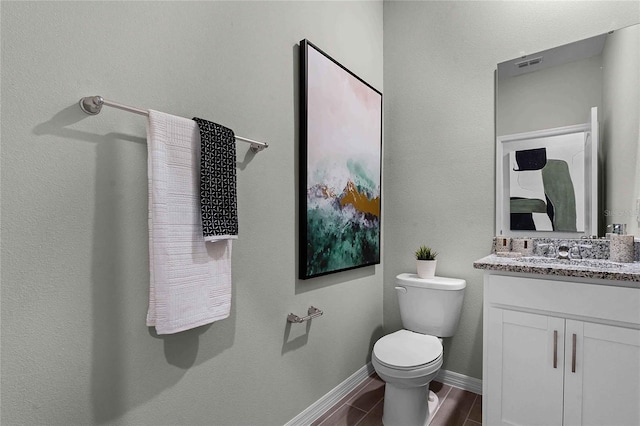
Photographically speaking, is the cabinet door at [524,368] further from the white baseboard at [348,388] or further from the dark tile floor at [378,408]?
the white baseboard at [348,388]

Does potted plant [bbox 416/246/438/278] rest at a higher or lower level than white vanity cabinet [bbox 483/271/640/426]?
higher

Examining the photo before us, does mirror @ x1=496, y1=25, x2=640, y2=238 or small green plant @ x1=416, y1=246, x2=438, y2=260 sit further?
small green plant @ x1=416, y1=246, x2=438, y2=260

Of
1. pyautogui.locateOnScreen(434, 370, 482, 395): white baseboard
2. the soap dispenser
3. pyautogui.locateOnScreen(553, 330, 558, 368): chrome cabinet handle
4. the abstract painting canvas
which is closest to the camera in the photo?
pyautogui.locateOnScreen(553, 330, 558, 368): chrome cabinet handle

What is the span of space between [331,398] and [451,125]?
1.89 metres

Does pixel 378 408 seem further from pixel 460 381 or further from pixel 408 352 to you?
pixel 460 381

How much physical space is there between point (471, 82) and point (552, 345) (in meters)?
1.58

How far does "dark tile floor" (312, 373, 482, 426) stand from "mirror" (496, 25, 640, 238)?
1.06 m

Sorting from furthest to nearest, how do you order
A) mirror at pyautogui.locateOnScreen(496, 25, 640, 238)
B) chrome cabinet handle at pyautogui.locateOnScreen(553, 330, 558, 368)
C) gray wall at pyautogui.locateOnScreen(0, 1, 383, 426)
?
1. mirror at pyautogui.locateOnScreen(496, 25, 640, 238)
2. chrome cabinet handle at pyautogui.locateOnScreen(553, 330, 558, 368)
3. gray wall at pyautogui.locateOnScreen(0, 1, 383, 426)

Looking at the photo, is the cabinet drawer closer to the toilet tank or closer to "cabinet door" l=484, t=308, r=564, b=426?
"cabinet door" l=484, t=308, r=564, b=426

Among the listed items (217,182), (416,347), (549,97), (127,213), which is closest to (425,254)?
(416,347)

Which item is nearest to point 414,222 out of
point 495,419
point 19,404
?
point 495,419

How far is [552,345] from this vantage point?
1.42 meters

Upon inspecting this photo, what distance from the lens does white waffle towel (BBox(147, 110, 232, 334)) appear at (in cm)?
100

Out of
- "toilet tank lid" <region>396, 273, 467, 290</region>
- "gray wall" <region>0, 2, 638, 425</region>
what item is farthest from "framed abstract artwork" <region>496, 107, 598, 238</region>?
"toilet tank lid" <region>396, 273, 467, 290</region>
